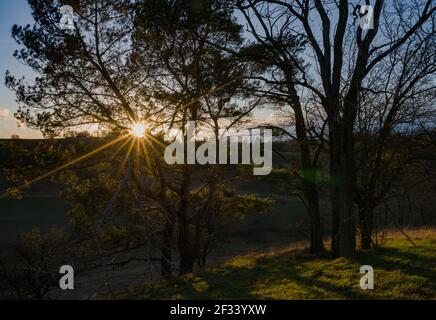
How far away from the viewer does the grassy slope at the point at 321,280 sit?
700cm

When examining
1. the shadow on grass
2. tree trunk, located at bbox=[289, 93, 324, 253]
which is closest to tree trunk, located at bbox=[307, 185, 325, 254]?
tree trunk, located at bbox=[289, 93, 324, 253]

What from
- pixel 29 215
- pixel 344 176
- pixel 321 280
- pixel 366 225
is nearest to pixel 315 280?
pixel 321 280

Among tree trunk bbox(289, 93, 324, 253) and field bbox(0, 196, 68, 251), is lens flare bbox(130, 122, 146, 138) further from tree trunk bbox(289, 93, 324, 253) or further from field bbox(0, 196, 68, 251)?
field bbox(0, 196, 68, 251)

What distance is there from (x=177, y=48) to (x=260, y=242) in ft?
83.4

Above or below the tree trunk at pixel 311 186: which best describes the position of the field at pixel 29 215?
below

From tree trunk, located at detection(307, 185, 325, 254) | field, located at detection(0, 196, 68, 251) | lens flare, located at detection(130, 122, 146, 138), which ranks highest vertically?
lens flare, located at detection(130, 122, 146, 138)

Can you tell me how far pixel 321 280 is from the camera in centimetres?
821

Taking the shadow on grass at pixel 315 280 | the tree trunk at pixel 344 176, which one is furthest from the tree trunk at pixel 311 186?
the tree trunk at pixel 344 176

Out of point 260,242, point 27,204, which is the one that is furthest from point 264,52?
point 27,204

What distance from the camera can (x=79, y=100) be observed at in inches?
553

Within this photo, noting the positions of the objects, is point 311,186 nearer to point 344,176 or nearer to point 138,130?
point 344,176

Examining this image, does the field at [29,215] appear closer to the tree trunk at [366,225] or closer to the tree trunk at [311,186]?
the tree trunk at [311,186]

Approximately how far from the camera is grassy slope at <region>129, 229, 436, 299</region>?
700 centimetres

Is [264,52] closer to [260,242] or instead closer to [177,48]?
[177,48]
